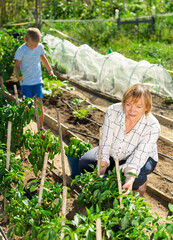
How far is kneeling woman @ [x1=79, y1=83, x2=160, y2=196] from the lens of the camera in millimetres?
2781

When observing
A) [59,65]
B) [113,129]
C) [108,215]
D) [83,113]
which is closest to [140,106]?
[113,129]

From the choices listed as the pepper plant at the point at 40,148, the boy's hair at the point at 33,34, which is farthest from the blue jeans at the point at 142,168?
the boy's hair at the point at 33,34

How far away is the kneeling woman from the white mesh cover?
290cm

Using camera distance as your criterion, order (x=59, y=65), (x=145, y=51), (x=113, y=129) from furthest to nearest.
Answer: (x=145, y=51) → (x=59, y=65) → (x=113, y=129)

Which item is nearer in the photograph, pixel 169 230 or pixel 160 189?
pixel 169 230

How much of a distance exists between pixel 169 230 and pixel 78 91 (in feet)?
14.6

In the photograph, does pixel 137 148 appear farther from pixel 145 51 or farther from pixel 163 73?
pixel 145 51

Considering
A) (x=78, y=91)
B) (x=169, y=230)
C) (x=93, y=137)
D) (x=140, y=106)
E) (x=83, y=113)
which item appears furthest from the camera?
(x=78, y=91)

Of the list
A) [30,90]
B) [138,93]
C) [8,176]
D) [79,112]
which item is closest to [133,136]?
[138,93]

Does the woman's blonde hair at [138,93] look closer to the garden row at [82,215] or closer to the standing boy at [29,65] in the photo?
the garden row at [82,215]

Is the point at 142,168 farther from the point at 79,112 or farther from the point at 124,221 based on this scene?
the point at 79,112

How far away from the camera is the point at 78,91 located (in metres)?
6.25

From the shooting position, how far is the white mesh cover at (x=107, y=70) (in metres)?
5.77

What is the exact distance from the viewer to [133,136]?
2971 mm
